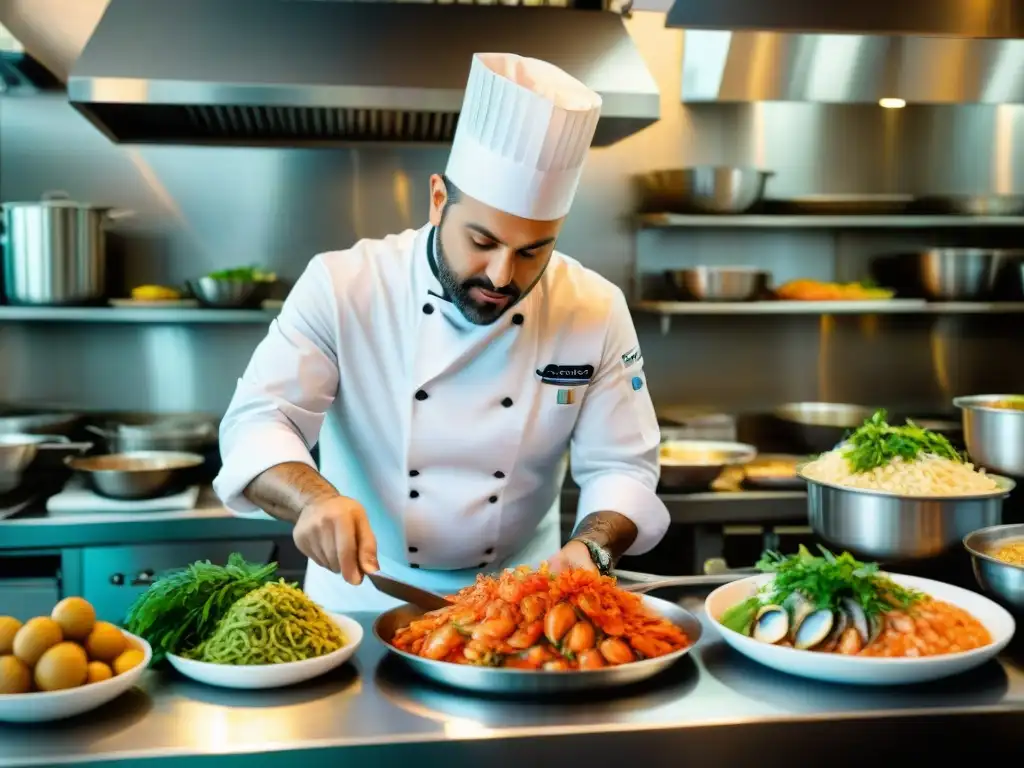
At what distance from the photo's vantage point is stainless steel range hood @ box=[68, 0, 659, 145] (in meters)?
3.15

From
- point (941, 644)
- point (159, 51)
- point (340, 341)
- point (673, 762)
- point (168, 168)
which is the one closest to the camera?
point (673, 762)

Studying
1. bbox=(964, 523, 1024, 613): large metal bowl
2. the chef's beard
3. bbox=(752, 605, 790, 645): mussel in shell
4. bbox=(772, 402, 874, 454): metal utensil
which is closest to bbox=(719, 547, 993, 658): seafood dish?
bbox=(752, 605, 790, 645): mussel in shell

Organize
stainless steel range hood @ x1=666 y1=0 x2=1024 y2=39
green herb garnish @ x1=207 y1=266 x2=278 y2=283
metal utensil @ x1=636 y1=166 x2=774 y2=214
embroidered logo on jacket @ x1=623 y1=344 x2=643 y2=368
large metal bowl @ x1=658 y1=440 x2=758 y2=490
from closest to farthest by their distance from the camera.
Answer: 1. embroidered logo on jacket @ x1=623 y1=344 x2=643 y2=368
2. stainless steel range hood @ x1=666 y1=0 x2=1024 y2=39
3. large metal bowl @ x1=658 y1=440 x2=758 y2=490
4. green herb garnish @ x1=207 y1=266 x2=278 y2=283
5. metal utensil @ x1=636 y1=166 x2=774 y2=214

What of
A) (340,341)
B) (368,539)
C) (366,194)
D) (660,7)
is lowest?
(368,539)

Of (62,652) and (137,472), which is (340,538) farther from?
(137,472)

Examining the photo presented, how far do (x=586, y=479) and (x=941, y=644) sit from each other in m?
1.02

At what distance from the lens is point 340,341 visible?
8.37 feet

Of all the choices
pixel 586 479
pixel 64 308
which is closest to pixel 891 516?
pixel 586 479

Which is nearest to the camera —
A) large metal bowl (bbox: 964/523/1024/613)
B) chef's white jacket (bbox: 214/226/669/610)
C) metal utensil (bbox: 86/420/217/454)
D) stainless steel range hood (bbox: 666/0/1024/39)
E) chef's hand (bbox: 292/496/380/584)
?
chef's hand (bbox: 292/496/380/584)

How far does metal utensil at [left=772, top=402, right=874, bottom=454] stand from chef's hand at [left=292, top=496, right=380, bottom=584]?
2.74 metres

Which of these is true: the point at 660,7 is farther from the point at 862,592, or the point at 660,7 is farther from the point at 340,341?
the point at 862,592

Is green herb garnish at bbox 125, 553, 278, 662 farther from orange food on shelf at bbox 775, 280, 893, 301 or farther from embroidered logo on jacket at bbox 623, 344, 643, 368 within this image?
orange food on shelf at bbox 775, 280, 893, 301

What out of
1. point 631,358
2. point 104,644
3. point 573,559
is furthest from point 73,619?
point 631,358

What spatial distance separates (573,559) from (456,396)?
2.06ft
